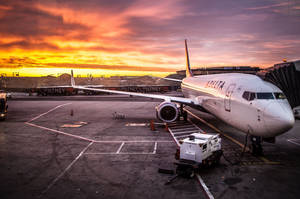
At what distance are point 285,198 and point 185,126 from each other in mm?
14761

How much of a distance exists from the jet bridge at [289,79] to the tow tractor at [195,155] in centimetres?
944

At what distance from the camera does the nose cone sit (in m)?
10.7

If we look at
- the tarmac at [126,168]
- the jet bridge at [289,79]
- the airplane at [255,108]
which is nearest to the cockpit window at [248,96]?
the airplane at [255,108]

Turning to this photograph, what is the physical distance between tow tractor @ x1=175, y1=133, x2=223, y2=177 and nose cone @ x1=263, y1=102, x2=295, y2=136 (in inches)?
115

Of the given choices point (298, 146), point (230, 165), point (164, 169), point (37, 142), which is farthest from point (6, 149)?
point (298, 146)

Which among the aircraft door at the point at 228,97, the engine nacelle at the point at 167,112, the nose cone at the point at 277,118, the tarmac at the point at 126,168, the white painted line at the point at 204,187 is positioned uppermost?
the aircraft door at the point at 228,97

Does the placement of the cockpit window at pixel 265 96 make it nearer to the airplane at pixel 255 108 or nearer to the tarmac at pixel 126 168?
the airplane at pixel 255 108

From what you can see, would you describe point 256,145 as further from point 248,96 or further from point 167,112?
point 167,112

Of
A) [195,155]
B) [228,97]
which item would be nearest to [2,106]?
[195,155]

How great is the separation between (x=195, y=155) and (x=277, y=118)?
4.48 m

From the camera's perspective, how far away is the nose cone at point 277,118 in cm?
1073

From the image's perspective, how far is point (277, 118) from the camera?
10.8 meters

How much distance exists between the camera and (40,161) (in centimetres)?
1326

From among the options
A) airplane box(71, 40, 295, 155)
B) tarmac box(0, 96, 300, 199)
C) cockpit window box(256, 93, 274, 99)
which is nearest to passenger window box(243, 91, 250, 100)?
airplane box(71, 40, 295, 155)
